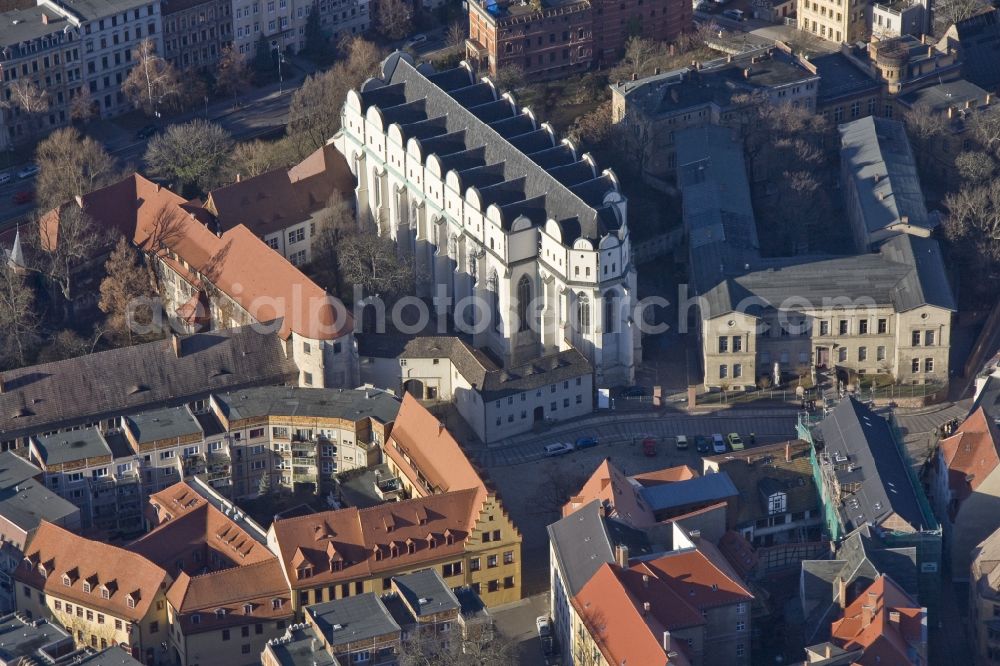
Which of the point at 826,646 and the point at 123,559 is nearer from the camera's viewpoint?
the point at 826,646

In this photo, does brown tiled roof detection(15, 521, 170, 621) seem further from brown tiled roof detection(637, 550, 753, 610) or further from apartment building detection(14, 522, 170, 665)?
brown tiled roof detection(637, 550, 753, 610)

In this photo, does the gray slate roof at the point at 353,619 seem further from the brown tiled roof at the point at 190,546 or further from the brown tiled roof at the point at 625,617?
the brown tiled roof at the point at 625,617

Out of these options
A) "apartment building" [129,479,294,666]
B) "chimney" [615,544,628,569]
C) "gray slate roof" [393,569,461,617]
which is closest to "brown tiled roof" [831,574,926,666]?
"chimney" [615,544,628,569]

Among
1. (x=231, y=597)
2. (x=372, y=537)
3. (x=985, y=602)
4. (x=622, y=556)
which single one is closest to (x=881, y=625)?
(x=985, y=602)

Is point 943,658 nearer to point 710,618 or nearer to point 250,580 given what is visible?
point 710,618

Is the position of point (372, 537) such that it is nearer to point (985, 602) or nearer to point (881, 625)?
point (881, 625)

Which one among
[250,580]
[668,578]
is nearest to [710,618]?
[668,578]
